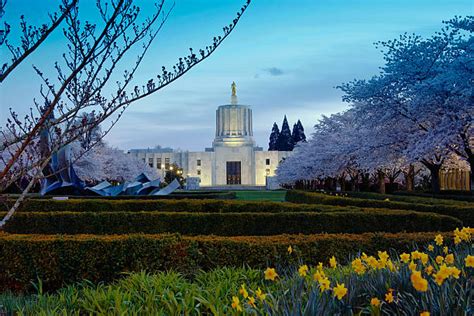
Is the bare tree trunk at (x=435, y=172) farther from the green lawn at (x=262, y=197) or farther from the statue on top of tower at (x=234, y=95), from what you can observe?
the statue on top of tower at (x=234, y=95)

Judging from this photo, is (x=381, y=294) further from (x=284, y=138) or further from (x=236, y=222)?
(x=284, y=138)

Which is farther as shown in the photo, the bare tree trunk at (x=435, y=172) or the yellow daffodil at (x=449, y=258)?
the bare tree trunk at (x=435, y=172)

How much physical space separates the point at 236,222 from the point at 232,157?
7651 cm

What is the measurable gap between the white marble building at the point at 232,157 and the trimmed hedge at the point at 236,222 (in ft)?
246

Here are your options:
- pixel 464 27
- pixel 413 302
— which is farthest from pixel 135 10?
pixel 464 27

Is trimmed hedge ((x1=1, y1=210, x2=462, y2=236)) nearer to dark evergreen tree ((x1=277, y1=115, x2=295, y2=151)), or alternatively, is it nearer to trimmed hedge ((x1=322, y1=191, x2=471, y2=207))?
trimmed hedge ((x1=322, y1=191, x2=471, y2=207))

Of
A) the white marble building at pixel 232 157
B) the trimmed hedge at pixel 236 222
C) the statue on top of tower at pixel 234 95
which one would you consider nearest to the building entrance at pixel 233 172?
the white marble building at pixel 232 157

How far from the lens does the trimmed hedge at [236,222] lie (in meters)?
9.17

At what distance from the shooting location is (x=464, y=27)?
1839cm

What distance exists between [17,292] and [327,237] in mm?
4436

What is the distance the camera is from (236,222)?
957cm

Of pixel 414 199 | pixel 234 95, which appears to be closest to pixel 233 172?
pixel 234 95

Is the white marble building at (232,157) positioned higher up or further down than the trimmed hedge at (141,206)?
higher up

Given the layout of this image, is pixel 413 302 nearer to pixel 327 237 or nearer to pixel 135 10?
pixel 135 10
